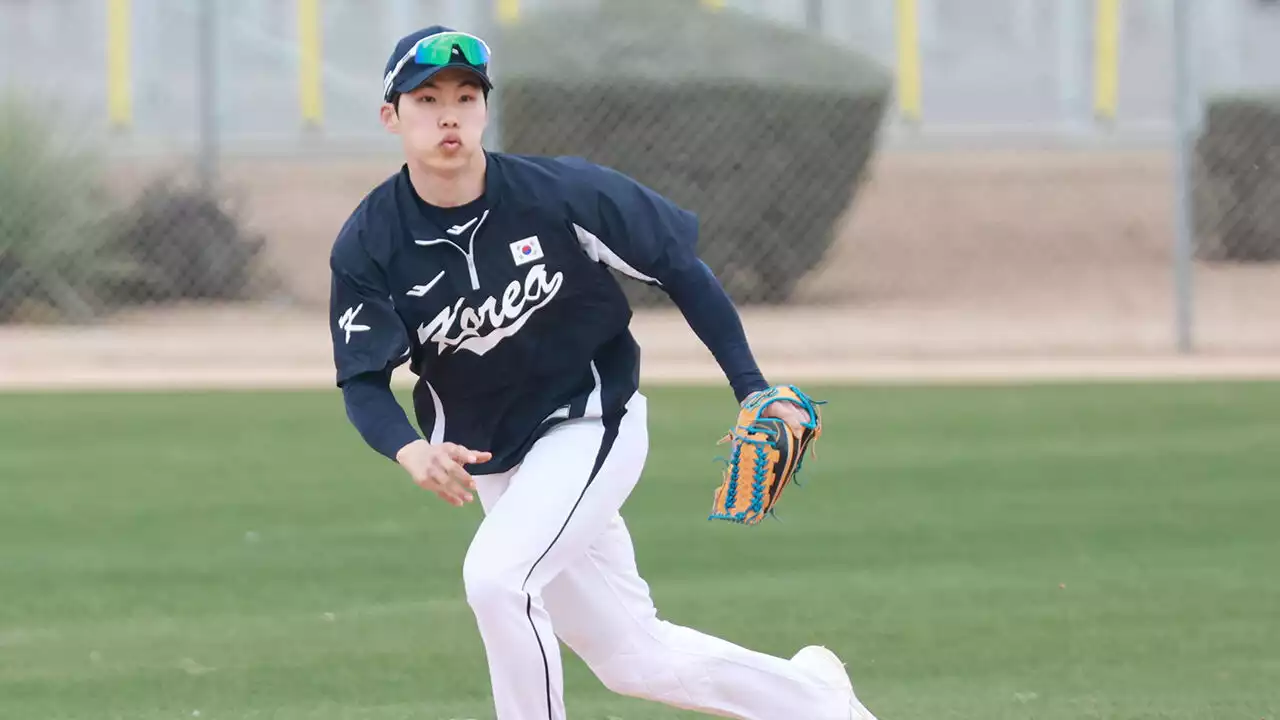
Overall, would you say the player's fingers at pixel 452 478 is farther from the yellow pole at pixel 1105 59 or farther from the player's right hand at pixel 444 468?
the yellow pole at pixel 1105 59

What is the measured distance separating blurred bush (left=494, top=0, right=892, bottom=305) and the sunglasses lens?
1052 cm

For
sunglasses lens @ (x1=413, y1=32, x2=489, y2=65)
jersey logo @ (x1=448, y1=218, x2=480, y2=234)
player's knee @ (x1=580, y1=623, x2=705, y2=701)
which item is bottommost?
player's knee @ (x1=580, y1=623, x2=705, y2=701)

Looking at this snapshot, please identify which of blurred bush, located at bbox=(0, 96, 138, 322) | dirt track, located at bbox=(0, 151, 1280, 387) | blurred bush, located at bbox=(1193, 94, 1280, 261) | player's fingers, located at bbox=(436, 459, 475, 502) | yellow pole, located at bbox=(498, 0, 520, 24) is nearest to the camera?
player's fingers, located at bbox=(436, 459, 475, 502)

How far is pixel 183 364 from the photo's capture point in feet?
45.4

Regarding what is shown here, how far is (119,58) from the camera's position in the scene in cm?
2170

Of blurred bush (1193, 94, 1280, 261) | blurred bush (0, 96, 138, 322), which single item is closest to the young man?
blurred bush (0, 96, 138, 322)

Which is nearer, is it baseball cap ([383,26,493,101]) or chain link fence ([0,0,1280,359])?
baseball cap ([383,26,493,101])

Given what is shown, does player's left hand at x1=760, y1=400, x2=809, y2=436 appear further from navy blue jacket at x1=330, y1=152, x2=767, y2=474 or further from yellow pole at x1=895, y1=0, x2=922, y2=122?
yellow pole at x1=895, y1=0, x2=922, y2=122

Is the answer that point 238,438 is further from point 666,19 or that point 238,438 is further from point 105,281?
point 666,19

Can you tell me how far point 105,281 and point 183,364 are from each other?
1842mm

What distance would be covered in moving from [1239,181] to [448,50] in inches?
559

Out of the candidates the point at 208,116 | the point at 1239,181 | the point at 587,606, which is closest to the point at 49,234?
the point at 208,116

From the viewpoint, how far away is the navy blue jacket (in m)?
4.30

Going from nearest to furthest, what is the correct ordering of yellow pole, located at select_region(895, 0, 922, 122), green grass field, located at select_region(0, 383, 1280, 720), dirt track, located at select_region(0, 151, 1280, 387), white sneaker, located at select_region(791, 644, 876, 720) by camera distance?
white sneaker, located at select_region(791, 644, 876, 720), green grass field, located at select_region(0, 383, 1280, 720), dirt track, located at select_region(0, 151, 1280, 387), yellow pole, located at select_region(895, 0, 922, 122)
